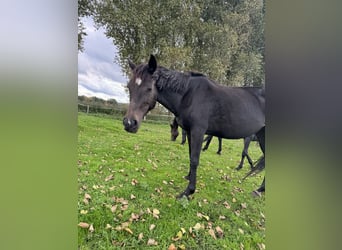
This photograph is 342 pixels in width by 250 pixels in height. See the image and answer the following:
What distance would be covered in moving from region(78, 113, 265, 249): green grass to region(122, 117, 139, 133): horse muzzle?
0.07 ft

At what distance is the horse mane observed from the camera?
1121 millimetres

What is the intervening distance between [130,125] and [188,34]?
0.47 metres

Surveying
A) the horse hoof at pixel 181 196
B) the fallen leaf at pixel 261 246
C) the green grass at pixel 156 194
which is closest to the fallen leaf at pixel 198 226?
the green grass at pixel 156 194

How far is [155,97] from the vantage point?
3.78 ft

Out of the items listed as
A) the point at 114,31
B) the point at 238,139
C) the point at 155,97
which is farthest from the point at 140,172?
the point at 114,31

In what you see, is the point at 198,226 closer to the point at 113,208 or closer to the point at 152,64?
the point at 113,208

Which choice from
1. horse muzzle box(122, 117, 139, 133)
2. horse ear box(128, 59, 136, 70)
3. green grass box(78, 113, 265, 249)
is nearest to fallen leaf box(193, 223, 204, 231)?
green grass box(78, 113, 265, 249)

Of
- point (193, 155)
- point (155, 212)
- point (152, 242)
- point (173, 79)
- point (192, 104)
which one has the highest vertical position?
point (173, 79)

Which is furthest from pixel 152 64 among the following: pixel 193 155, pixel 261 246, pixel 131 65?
pixel 261 246

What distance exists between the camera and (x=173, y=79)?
1141 mm

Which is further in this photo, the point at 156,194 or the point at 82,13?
the point at 156,194

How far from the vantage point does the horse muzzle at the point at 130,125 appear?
1096mm

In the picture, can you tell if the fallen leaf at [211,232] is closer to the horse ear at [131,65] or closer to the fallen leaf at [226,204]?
the fallen leaf at [226,204]
